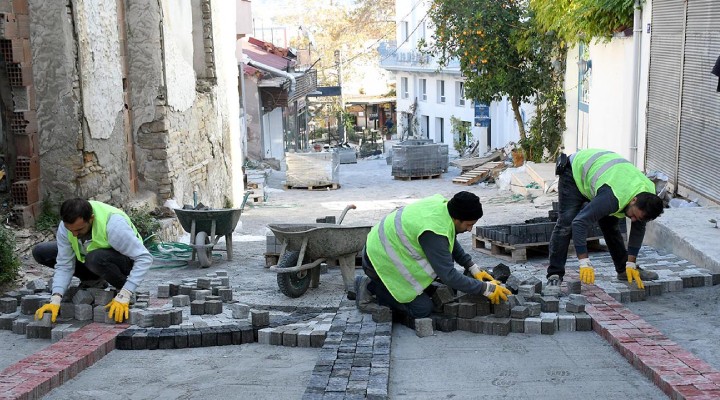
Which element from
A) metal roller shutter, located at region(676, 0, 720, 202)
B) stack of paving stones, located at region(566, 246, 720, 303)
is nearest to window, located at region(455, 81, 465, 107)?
metal roller shutter, located at region(676, 0, 720, 202)

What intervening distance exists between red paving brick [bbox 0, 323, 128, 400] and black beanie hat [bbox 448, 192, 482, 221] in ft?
8.24

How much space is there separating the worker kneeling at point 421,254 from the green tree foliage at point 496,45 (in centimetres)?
1632

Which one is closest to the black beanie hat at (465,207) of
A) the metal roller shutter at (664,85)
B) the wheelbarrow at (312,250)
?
the wheelbarrow at (312,250)

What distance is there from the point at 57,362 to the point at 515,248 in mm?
5173

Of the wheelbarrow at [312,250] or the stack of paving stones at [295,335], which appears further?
the wheelbarrow at [312,250]

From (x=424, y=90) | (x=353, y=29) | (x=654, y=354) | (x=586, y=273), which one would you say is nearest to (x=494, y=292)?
(x=654, y=354)

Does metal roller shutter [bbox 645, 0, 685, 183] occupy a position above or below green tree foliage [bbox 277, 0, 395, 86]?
below

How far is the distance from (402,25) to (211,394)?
148 ft

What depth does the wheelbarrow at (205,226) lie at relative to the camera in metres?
9.97

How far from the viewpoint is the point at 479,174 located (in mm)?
23562

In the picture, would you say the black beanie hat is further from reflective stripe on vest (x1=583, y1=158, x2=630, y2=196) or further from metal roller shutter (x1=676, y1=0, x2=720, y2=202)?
metal roller shutter (x1=676, y1=0, x2=720, y2=202)

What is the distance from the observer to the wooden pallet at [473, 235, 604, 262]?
946 cm

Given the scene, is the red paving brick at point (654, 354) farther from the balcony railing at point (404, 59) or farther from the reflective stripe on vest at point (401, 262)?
the balcony railing at point (404, 59)

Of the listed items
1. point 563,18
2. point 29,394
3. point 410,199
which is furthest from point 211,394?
point 410,199
